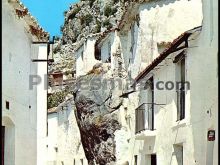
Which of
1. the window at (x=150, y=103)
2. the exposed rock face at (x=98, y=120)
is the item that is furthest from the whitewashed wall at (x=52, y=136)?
the window at (x=150, y=103)

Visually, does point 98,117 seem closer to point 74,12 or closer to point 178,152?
point 178,152

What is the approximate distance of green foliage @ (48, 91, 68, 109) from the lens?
181 feet

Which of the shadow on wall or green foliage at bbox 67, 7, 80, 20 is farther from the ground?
green foliage at bbox 67, 7, 80, 20

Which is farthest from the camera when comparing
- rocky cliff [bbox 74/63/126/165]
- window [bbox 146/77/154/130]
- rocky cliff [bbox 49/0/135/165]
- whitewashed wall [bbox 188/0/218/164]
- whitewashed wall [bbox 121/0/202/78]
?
rocky cliff [bbox 74/63/126/165]

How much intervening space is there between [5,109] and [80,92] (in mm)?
24168

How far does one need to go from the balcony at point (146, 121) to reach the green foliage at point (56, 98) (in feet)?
102

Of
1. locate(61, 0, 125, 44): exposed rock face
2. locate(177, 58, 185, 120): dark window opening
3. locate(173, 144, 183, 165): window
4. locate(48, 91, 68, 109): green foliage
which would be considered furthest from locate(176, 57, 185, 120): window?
locate(61, 0, 125, 44): exposed rock face

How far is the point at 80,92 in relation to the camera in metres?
39.4

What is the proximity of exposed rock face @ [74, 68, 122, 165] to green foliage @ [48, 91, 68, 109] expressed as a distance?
49.3ft

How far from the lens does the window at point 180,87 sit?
63.2 feet

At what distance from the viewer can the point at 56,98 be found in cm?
5603

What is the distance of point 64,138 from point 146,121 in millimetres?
25763

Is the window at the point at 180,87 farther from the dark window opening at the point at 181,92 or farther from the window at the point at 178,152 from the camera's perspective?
the window at the point at 178,152

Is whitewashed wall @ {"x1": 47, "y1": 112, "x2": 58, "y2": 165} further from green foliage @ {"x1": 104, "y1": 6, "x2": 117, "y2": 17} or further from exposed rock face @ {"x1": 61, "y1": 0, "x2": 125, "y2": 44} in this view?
green foliage @ {"x1": 104, "y1": 6, "x2": 117, "y2": 17}
